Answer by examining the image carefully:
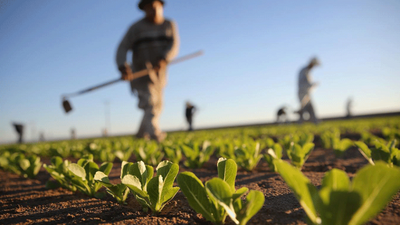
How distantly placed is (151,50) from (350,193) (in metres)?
6.17

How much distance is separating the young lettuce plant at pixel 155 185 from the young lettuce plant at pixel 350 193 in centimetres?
62

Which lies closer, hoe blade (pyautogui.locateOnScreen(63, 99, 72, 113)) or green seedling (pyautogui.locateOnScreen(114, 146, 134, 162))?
green seedling (pyautogui.locateOnScreen(114, 146, 134, 162))

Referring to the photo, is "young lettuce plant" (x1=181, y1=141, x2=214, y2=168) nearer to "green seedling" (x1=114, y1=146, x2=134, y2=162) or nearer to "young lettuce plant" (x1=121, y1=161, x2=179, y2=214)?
"green seedling" (x1=114, y1=146, x2=134, y2=162)

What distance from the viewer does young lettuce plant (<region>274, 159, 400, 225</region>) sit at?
59cm

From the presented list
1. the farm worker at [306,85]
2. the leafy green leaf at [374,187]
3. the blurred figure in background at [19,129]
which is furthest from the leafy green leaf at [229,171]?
the blurred figure in background at [19,129]

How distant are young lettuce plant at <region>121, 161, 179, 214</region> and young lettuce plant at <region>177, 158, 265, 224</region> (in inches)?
5.7

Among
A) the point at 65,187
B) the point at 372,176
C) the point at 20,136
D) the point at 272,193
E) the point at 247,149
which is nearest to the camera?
the point at 372,176

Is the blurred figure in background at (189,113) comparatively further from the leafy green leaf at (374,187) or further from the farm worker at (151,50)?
the leafy green leaf at (374,187)

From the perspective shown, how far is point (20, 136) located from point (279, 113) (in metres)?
16.8

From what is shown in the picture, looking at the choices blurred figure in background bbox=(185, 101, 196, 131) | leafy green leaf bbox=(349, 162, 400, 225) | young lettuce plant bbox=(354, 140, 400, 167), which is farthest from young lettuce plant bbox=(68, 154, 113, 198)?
blurred figure in background bbox=(185, 101, 196, 131)

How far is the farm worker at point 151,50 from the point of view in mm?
5906

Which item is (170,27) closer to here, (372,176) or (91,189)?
(91,189)

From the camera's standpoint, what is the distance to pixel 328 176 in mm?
701

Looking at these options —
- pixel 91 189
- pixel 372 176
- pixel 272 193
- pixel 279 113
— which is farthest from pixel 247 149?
pixel 279 113
